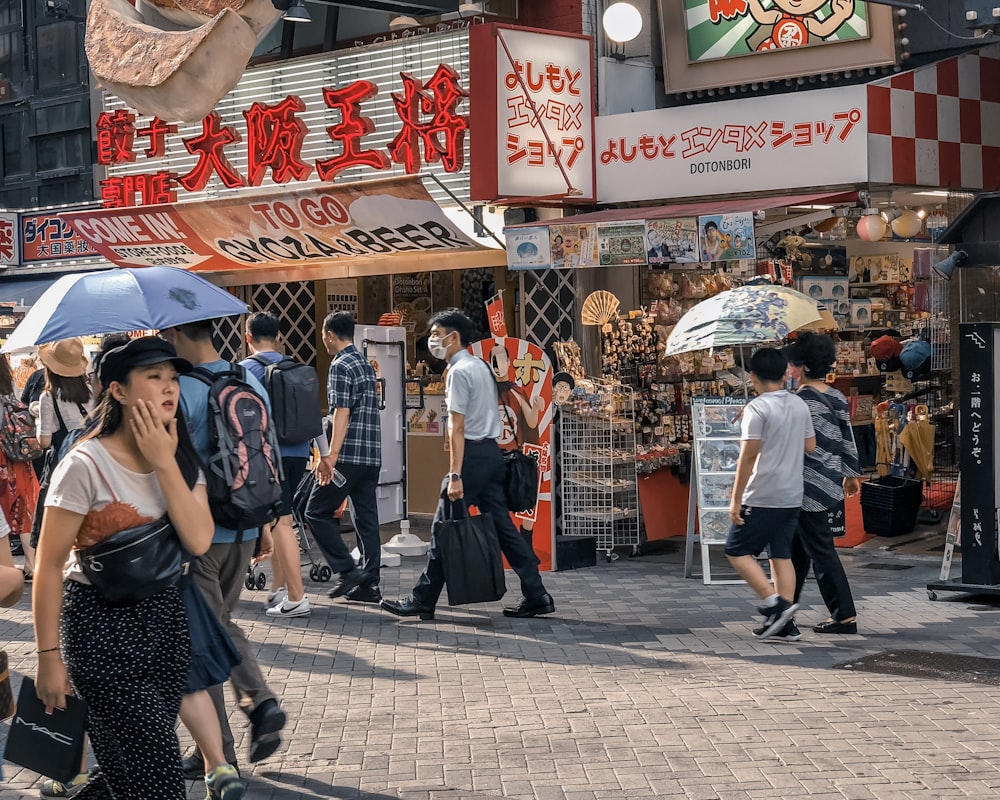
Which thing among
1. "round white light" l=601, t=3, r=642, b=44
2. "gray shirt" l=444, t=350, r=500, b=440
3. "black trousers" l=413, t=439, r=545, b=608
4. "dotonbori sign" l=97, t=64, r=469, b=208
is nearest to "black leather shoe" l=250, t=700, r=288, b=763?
"black trousers" l=413, t=439, r=545, b=608

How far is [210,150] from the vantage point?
1605 centimetres

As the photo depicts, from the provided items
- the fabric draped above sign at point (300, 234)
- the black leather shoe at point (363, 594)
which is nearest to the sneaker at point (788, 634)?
the black leather shoe at point (363, 594)

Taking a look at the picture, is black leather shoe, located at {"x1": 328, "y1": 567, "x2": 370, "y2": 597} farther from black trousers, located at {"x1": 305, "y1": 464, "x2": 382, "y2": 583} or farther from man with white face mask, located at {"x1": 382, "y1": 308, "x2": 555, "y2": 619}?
man with white face mask, located at {"x1": 382, "y1": 308, "x2": 555, "y2": 619}

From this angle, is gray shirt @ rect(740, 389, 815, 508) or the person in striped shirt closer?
gray shirt @ rect(740, 389, 815, 508)

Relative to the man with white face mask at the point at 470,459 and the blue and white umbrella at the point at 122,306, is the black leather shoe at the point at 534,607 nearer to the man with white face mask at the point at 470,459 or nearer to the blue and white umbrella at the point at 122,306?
the man with white face mask at the point at 470,459

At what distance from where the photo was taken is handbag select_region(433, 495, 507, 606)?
9.22 metres

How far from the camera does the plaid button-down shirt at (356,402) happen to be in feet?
33.6

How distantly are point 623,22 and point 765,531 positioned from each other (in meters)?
6.47

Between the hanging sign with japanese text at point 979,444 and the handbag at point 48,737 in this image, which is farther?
the hanging sign with japanese text at point 979,444

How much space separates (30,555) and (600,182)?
235 inches

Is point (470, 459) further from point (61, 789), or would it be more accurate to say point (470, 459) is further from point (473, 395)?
point (61, 789)

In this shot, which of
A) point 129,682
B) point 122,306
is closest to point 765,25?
point 122,306

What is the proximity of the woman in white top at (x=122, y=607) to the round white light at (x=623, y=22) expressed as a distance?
31.8ft

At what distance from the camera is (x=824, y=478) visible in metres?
8.91
